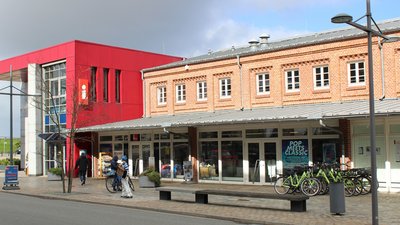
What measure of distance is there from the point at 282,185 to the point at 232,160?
6.38 metres

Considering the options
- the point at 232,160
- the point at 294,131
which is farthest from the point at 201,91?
the point at 294,131

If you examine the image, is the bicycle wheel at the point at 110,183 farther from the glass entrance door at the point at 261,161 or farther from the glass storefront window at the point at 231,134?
the glass entrance door at the point at 261,161

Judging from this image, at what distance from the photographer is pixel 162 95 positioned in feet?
106

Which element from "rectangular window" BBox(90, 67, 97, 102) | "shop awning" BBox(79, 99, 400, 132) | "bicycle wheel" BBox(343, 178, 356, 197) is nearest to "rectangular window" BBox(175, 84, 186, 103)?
"shop awning" BBox(79, 99, 400, 132)

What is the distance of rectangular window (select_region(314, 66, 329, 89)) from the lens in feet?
78.0

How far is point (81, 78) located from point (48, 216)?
20191 millimetres

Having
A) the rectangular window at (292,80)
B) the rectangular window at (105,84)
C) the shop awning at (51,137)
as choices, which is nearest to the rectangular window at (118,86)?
the rectangular window at (105,84)

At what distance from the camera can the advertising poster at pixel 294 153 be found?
22.4 meters

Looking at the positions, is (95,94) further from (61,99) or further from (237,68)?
(237,68)

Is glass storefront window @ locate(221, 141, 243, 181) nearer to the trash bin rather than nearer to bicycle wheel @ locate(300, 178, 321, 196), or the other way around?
bicycle wheel @ locate(300, 178, 321, 196)

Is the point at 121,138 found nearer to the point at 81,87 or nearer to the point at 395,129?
the point at 81,87

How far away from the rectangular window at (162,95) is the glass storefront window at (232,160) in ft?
25.1

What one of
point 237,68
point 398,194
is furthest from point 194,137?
point 398,194

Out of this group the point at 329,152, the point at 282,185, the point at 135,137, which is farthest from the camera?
the point at 135,137
